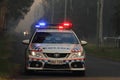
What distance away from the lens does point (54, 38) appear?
19.3m

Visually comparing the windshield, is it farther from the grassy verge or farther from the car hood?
the grassy verge

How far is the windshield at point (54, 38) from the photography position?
1919cm

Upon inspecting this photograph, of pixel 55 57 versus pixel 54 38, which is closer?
pixel 55 57

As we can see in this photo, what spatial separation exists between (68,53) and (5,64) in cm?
405

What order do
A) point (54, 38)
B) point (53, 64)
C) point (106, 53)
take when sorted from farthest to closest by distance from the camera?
point (106, 53), point (54, 38), point (53, 64)

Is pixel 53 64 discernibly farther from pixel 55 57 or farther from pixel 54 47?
pixel 54 47

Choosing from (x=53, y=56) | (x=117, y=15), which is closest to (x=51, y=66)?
(x=53, y=56)

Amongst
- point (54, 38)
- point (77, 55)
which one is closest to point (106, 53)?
point (54, 38)

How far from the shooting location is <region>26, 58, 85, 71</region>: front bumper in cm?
1800

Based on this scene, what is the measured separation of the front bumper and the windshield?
46.2 inches

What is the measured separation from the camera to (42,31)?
19922 millimetres

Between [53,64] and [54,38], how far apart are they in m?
1.58

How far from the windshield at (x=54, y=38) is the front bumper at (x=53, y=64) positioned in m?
1.17

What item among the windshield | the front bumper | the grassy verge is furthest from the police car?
the grassy verge
